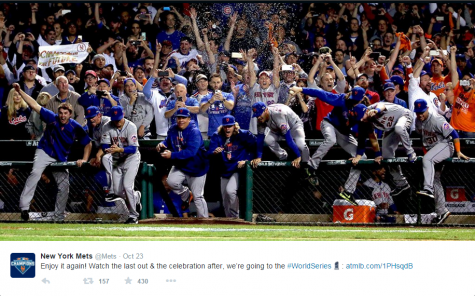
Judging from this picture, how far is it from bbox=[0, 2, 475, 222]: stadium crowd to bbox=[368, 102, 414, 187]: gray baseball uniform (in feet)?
1.35

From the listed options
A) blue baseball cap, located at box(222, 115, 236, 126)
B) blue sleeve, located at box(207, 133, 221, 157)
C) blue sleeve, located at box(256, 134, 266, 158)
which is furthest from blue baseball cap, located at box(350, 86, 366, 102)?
blue sleeve, located at box(207, 133, 221, 157)

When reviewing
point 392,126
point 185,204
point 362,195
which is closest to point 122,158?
point 185,204

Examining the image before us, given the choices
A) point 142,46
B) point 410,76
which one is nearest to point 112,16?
point 142,46

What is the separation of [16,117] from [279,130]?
4.88 metres

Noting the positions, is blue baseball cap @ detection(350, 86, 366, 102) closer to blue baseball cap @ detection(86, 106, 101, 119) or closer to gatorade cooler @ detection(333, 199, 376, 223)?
gatorade cooler @ detection(333, 199, 376, 223)

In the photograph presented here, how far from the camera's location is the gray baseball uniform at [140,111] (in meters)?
15.0

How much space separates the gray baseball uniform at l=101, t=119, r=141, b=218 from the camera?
13.6 meters

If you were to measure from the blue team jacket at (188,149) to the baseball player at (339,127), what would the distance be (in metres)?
1.78

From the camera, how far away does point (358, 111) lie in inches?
535

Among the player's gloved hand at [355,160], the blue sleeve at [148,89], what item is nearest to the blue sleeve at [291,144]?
the player's gloved hand at [355,160]

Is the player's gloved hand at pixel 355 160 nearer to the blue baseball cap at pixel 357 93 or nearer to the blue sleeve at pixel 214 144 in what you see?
the blue baseball cap at pixel 357 93

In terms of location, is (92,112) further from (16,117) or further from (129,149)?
(16,117)
